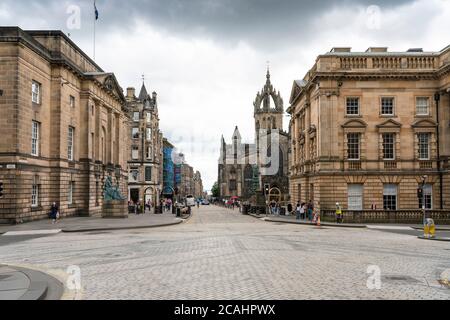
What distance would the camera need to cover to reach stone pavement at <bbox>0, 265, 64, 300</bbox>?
28.1ft

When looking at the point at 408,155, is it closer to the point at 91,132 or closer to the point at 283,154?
the point at 91,132

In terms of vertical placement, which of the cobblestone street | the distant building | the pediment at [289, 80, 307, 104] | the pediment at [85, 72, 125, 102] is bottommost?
the cobblestone street

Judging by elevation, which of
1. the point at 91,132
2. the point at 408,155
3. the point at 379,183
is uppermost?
the point at 91,132

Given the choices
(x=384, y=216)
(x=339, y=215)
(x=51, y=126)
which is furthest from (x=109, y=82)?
(x=384, y=216)

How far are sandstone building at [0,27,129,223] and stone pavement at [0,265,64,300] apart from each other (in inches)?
800

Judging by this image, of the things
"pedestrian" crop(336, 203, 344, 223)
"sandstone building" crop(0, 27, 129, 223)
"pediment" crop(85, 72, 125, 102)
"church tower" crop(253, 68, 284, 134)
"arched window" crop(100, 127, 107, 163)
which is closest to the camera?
"sandstone building" crop(0, 27, 129, 223)

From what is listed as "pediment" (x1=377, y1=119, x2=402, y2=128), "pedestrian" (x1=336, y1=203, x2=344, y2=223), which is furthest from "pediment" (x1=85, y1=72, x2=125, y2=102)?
"pediment" (x1=377, y1=119, x2=402, y2=128)

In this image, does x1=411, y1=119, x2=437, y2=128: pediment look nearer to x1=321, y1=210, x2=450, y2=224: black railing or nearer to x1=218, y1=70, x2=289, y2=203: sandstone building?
x1=321, y1=210, x2=450, y2=224: black railing

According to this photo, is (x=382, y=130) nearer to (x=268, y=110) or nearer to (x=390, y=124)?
(x=390, y=124)

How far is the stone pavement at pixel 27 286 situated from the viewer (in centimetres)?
857

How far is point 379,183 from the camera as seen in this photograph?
36000mm
